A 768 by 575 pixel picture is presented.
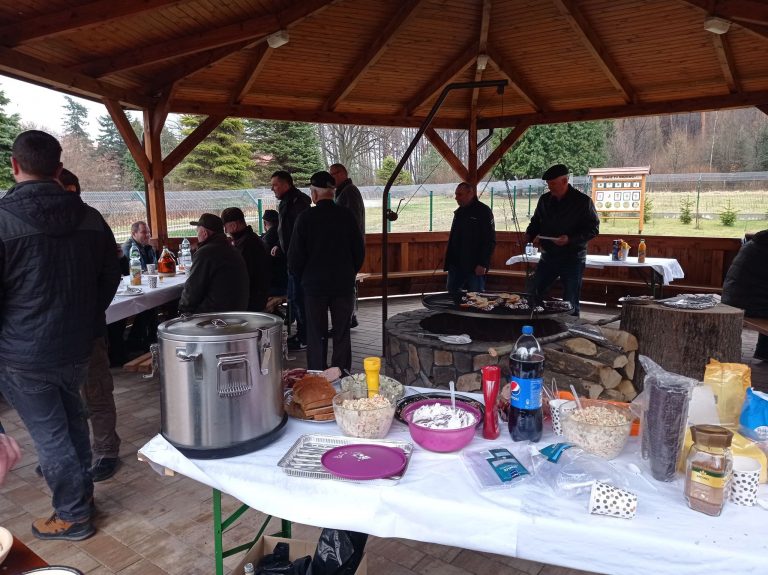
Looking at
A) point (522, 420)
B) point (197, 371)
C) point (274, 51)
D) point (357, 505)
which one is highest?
point (274, 51)

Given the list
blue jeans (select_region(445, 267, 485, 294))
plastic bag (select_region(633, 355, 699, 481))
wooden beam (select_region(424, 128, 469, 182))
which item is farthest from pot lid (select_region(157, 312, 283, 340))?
wooden beam (select_region(424, 128, 469, 182))

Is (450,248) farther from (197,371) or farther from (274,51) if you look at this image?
(197,371)

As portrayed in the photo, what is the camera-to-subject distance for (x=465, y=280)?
6461 millimetres

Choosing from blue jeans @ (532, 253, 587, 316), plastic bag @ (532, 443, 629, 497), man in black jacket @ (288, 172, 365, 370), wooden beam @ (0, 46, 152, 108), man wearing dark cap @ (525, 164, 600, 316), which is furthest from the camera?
blue jeans @ (532, 253, 587, 316)

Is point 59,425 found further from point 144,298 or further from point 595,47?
point 595,47

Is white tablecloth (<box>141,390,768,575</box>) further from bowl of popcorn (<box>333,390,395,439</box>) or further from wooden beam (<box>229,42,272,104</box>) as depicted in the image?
wooden beam (<box>229,42,272,104</box>)

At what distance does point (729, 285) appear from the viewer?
16.7ft

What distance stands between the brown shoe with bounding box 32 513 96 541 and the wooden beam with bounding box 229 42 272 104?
545cm

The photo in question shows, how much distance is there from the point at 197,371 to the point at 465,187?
5.24 m

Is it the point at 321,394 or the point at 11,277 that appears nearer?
the point at 321,394

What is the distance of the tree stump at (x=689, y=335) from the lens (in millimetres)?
3953

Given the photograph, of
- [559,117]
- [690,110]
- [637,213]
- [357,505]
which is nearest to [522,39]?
[559,117]

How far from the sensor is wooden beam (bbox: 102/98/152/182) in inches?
256

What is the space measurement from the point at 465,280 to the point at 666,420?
5.09 metres
